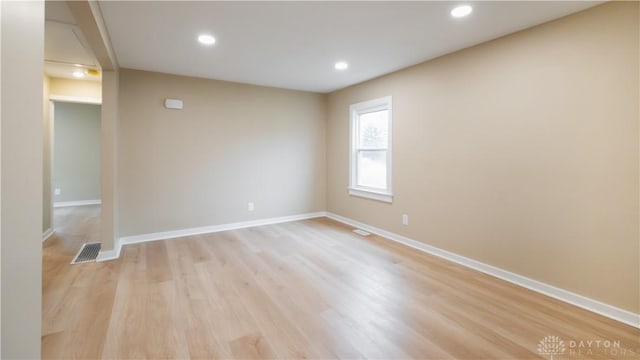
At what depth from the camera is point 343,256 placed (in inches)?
144

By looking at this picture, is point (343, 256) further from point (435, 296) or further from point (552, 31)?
point (552, 31)

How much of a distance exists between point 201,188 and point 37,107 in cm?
394

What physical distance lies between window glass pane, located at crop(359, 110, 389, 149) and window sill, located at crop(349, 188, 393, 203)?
0.72m

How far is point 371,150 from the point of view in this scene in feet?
15.9

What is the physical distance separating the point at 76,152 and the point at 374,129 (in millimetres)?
6729

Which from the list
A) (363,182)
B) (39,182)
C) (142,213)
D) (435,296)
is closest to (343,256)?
(435,296)

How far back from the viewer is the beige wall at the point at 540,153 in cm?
225

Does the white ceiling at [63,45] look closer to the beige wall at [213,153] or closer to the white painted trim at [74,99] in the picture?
the white painted trim at [74,99]

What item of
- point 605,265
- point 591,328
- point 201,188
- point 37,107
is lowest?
point 591,328

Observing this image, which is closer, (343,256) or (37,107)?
(37,107)

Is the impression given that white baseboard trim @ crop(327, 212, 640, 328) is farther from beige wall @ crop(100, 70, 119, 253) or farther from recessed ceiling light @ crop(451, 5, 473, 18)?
beige wall @ crop(100, 70, 119, 253)

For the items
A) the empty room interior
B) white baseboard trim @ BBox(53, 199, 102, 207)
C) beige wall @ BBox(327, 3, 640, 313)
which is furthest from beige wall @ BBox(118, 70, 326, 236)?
white baseboard trim @ BBox(53, 199, 102, 207)

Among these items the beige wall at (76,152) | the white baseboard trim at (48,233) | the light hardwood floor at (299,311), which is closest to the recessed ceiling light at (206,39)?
the light hardwood floor at (299,311)

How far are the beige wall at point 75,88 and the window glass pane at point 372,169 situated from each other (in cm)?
431
